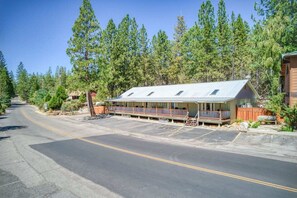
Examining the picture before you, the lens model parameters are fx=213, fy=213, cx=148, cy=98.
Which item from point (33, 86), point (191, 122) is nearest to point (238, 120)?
point (191, 122)

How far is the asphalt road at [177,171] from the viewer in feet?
25.9

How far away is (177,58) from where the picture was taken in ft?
166

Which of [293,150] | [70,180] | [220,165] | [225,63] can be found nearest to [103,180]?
[70,180]

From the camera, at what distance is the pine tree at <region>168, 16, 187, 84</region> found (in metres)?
51.1

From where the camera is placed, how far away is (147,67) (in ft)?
176

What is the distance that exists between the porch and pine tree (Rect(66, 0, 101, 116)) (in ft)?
24.3

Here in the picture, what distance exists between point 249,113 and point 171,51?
31.6 meters

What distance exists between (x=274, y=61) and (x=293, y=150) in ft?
46.8

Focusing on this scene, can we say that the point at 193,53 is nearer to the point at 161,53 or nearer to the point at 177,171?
the point at 161,53

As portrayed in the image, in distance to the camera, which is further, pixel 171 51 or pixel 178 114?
pixel 171 51

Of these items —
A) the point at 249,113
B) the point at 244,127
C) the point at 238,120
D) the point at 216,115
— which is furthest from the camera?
the point at 238,120

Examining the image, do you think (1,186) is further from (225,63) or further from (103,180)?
(225,63)

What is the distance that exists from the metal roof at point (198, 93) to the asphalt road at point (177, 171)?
11.2 metres

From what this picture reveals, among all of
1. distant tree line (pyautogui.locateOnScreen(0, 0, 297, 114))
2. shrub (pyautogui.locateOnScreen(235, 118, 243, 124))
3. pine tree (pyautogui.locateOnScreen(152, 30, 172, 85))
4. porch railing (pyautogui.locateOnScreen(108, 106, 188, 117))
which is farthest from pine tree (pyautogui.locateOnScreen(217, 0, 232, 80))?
shrub (pyautogui.locateOnScreen(235, 118, 243, 124))
